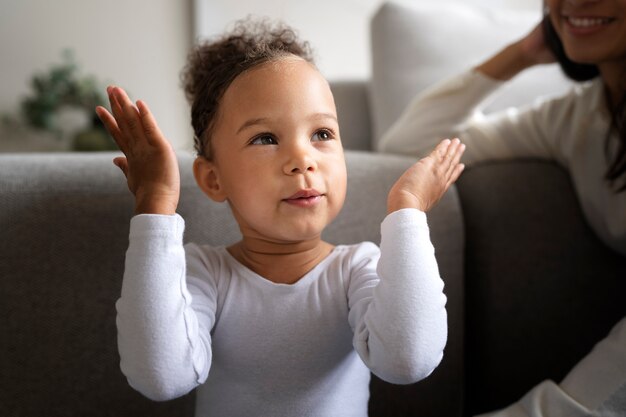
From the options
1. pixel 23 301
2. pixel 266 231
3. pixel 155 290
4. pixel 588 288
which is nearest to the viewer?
pixel 155 290

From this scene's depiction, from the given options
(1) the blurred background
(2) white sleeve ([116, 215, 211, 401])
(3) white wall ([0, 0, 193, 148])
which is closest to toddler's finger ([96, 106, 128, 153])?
(2) white sleeve ([116, 215, 211, 401])

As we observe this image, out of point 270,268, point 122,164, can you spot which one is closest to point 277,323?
point 270,268

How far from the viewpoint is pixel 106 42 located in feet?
8.65

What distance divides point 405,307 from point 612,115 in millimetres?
637

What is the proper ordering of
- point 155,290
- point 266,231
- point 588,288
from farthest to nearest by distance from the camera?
1. point 588,288
2. point 266,231
3. point 155,290

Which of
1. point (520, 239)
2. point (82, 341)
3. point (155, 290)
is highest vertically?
point (155, 290)

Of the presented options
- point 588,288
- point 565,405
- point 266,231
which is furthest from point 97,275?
point 588,288

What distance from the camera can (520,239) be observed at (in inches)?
41.8

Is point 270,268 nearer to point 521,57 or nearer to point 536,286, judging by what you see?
point 536,286

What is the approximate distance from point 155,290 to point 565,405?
1.92 ft

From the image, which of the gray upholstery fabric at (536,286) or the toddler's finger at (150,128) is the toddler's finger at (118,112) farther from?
the gray upholstery fabric at (536,286)

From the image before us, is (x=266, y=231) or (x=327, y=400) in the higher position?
(x=266, y=231)

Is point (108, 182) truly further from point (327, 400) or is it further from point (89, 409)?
point (327, 400)

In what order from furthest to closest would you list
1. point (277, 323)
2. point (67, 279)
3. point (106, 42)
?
point (106, 42), point (67, 279), point (277, 323)
